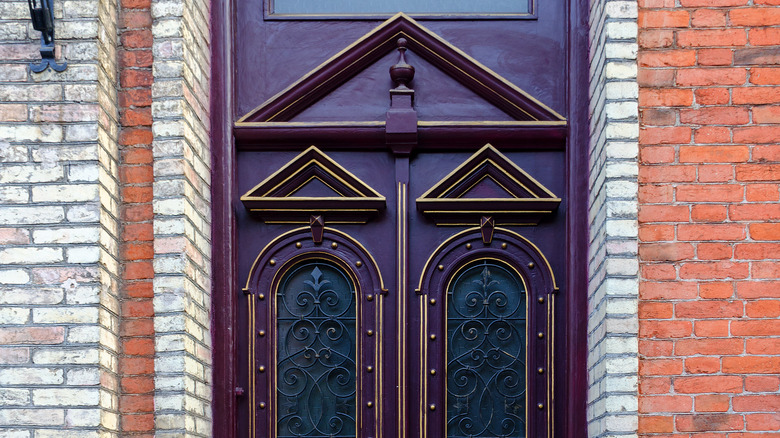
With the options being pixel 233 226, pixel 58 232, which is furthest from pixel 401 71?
pixel 58 232

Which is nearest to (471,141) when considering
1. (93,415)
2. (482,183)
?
(482,183)

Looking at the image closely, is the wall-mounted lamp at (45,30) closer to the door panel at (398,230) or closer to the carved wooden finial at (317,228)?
the door panel at (398,230)

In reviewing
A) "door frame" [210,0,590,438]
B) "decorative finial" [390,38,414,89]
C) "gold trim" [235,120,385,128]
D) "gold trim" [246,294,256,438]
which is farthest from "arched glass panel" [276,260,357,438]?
"decorative finial" [390,38,414,89]

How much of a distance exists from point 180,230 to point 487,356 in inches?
55.8

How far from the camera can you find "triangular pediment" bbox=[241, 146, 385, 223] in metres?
4.55

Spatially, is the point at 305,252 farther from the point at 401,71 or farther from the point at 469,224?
the point at 401,71

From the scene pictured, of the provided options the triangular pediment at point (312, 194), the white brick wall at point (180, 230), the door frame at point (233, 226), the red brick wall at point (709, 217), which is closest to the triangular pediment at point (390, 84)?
the door frame at point (233, 226)

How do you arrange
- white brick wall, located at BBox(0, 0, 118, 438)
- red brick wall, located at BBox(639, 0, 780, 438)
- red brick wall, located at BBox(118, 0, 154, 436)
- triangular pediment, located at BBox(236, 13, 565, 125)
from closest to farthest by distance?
1. white brick wall, located at BBox(0, 0, 118, 438)
2. red brick wall, located at BBox(639, 0, 780, 438)
3. red brick wall, located at BBox(118, 0, 154, 436)
4. triangular pediment, located at BBox(236, 13, 565, 125)

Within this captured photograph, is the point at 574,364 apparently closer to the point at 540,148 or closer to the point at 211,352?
the point at 540,148

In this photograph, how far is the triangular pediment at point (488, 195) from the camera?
4539mm

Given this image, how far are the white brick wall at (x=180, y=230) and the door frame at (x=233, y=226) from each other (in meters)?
0.07

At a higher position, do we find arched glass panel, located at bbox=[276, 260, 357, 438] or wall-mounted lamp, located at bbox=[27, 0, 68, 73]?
wall-mounted lamp, located at bbox=[27, 0, 68, 73]

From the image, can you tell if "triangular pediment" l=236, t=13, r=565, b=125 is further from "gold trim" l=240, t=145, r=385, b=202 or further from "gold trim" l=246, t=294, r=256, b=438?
"gold trim" l=246, t=294, r=256, b=438

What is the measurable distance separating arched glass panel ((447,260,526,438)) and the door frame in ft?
0.67
